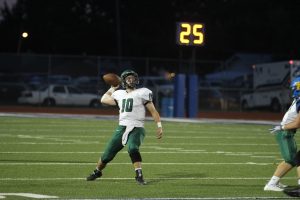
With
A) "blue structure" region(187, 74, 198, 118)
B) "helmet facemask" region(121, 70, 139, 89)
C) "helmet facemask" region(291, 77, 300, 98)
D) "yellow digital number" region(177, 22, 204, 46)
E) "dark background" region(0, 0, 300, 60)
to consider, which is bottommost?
"helmet facemask" region(291, 77, 300, 98)

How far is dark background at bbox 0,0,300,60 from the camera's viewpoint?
230 feet

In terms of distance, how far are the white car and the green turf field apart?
18.1 meters

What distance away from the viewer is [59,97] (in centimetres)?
4547

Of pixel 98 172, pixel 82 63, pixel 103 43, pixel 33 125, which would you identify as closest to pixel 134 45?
pixel 103 43

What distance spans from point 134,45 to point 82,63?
23307 millimetres

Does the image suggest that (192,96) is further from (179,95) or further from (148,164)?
(148,164)

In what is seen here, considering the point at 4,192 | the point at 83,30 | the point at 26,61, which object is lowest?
the point at 4,192

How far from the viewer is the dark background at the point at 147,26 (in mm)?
70000

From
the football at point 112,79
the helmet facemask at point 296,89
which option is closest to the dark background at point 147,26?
the football at point 112,79

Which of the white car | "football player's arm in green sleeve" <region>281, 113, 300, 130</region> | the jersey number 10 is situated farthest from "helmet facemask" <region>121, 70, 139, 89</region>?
the white car

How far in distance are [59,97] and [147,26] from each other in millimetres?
28279

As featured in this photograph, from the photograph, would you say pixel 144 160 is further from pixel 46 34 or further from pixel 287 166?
pixel 46 34

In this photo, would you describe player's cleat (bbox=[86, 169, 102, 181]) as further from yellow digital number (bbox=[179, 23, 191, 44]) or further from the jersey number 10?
yellow digital number (bbox=[179, 23, 191, 44])

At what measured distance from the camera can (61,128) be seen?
1069 inches
